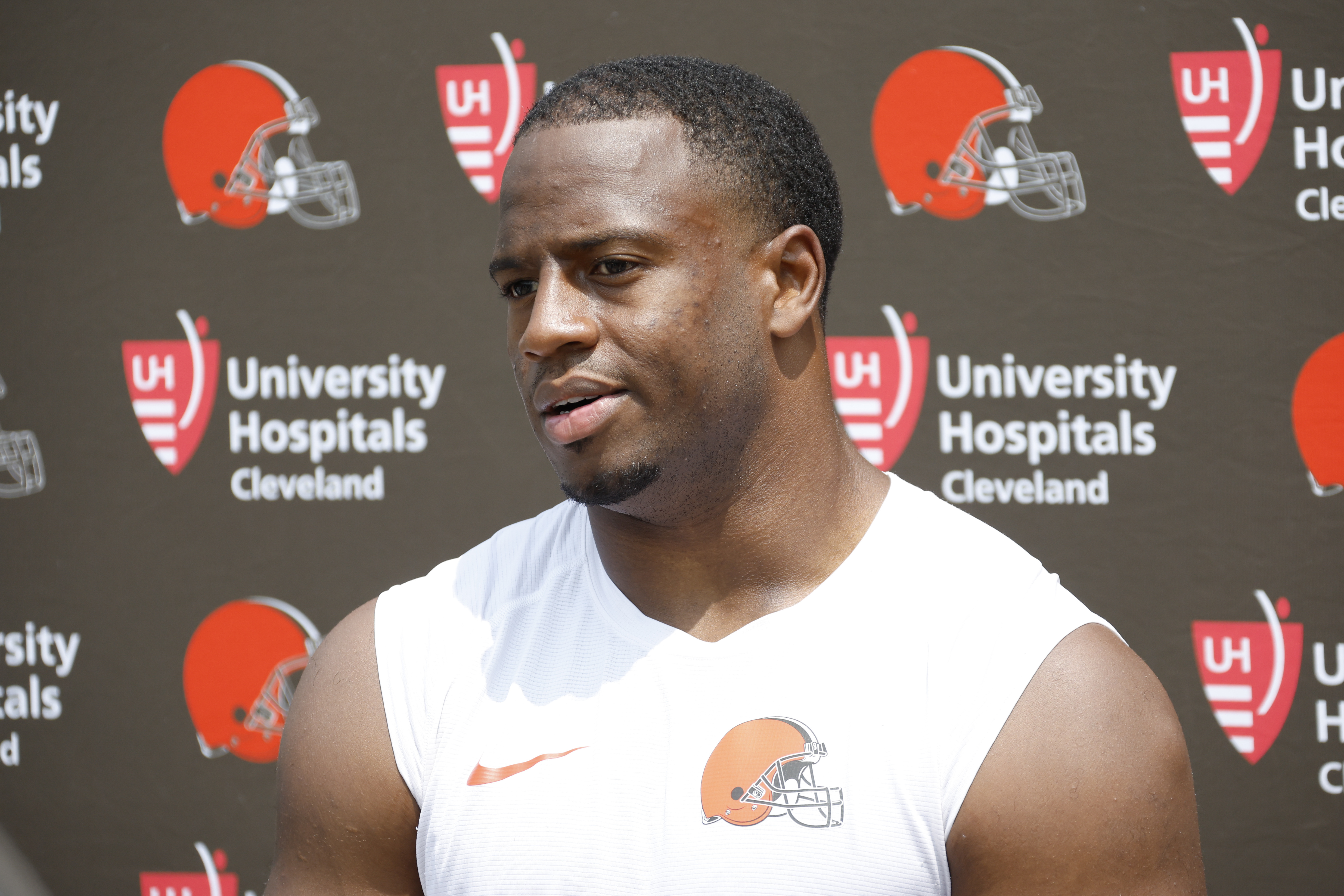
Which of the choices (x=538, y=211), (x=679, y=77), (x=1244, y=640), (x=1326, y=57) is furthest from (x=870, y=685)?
(x=1326, y=57)

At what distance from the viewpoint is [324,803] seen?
119 centimetres

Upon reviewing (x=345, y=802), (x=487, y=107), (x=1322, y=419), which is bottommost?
(x=345, y=802)

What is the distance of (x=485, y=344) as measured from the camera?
2383mm

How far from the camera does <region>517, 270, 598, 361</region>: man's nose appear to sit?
1.12 m

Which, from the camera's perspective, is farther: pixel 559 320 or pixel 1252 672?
pixel 1252 672

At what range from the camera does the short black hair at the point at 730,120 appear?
1.18m

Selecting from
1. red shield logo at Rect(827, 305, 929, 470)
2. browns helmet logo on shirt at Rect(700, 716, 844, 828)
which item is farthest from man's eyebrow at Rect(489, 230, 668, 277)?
red shield logo at Rect(827, 305, 929, 470)

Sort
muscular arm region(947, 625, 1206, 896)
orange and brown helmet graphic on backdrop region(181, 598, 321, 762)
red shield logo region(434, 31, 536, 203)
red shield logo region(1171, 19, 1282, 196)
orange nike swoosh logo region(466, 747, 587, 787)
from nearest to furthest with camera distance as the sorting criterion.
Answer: muscular arm region(947, 625, 1206, 896) → orange nike swoosh logo region(466, 747, 587, 787) → red shield logo region(1171, 19, 1282, 196) → red shield logo region(434, 31, 536, 203) → orange and brown helmet graphic on backdrop region(181, 598, 321, 762)

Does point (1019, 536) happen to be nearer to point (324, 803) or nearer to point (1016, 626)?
point (1016, 626)

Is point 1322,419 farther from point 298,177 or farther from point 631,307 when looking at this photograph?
point 298,177

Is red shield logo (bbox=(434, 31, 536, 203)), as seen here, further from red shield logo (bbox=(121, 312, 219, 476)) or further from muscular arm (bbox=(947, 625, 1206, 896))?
muscular arm (bbox=(947, 625, 1206, 896))

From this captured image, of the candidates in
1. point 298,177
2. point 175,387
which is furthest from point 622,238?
point 175,387

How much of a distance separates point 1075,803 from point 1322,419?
5.44 ft

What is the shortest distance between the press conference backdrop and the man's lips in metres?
1.24
